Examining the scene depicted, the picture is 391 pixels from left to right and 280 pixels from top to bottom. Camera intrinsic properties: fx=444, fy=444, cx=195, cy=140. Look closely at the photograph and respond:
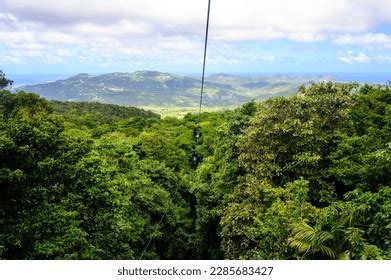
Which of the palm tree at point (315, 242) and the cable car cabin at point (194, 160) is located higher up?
the palm tree at point (315, 242)

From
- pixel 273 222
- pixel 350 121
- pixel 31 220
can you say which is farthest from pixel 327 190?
pixel 31 220

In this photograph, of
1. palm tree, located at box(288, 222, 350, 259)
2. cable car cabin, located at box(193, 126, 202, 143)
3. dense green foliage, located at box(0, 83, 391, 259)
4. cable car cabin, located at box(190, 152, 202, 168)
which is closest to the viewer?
palm tree, located at box(288, 222, 350, 259)

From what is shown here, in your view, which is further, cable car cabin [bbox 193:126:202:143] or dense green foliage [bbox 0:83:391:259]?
cable car cabin [bbox 193:126:202:143]

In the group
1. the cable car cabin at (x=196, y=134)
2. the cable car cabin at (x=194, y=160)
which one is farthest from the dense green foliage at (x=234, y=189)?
the cable car cabin at (x=196, y=134)

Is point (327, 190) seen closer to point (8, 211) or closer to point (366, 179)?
point (366, 179)

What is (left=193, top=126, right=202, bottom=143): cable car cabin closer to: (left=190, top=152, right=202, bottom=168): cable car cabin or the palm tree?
(left=190, top=152, right=202, bottom=168): cable car cabin

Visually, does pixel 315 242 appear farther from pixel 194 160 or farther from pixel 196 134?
pixel 196 134

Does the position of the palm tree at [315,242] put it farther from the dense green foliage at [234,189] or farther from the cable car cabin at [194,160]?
the cable car cabin at [194,160]

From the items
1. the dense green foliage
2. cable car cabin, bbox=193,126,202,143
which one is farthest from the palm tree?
cable car cabin, bbox=193,126,202,143

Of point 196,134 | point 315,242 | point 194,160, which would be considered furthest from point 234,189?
point 196,134
